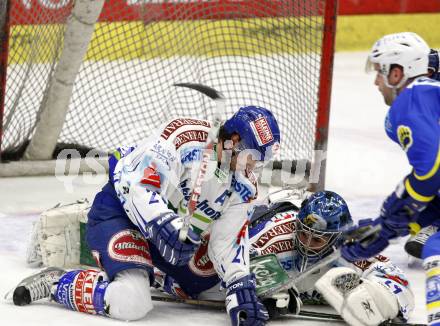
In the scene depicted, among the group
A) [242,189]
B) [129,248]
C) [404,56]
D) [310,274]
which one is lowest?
[310,274]

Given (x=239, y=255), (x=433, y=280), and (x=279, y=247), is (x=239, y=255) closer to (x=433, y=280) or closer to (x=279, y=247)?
(x=279, y=247)

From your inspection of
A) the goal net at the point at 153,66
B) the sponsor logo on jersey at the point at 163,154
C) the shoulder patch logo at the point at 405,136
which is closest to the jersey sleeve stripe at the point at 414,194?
the shoulder patch logo at the point at 405,136

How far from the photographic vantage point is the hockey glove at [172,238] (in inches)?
148

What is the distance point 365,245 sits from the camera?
Result: 3.69 metres

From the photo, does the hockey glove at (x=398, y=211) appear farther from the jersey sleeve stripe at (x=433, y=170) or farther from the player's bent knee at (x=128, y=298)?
the player's bent knee at (x=128, y=298)

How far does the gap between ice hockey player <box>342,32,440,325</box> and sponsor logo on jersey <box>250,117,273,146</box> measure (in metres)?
0.40

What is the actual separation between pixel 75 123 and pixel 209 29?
1071mm

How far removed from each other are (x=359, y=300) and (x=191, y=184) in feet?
2.30

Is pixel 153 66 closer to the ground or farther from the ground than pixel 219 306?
farther from the ground

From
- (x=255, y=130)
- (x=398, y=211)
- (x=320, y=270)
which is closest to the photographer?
(x=398, y=211)

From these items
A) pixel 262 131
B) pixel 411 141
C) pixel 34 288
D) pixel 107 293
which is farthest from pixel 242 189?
pixel 34 288

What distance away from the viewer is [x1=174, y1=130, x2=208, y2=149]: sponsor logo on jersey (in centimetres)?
394

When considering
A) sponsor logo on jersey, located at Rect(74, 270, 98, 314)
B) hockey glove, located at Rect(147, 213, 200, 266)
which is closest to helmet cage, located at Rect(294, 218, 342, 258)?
hockey glove, located at Rect(147, 213, 200, 266)

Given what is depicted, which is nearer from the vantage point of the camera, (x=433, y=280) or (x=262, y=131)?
(x=433, y=280)
